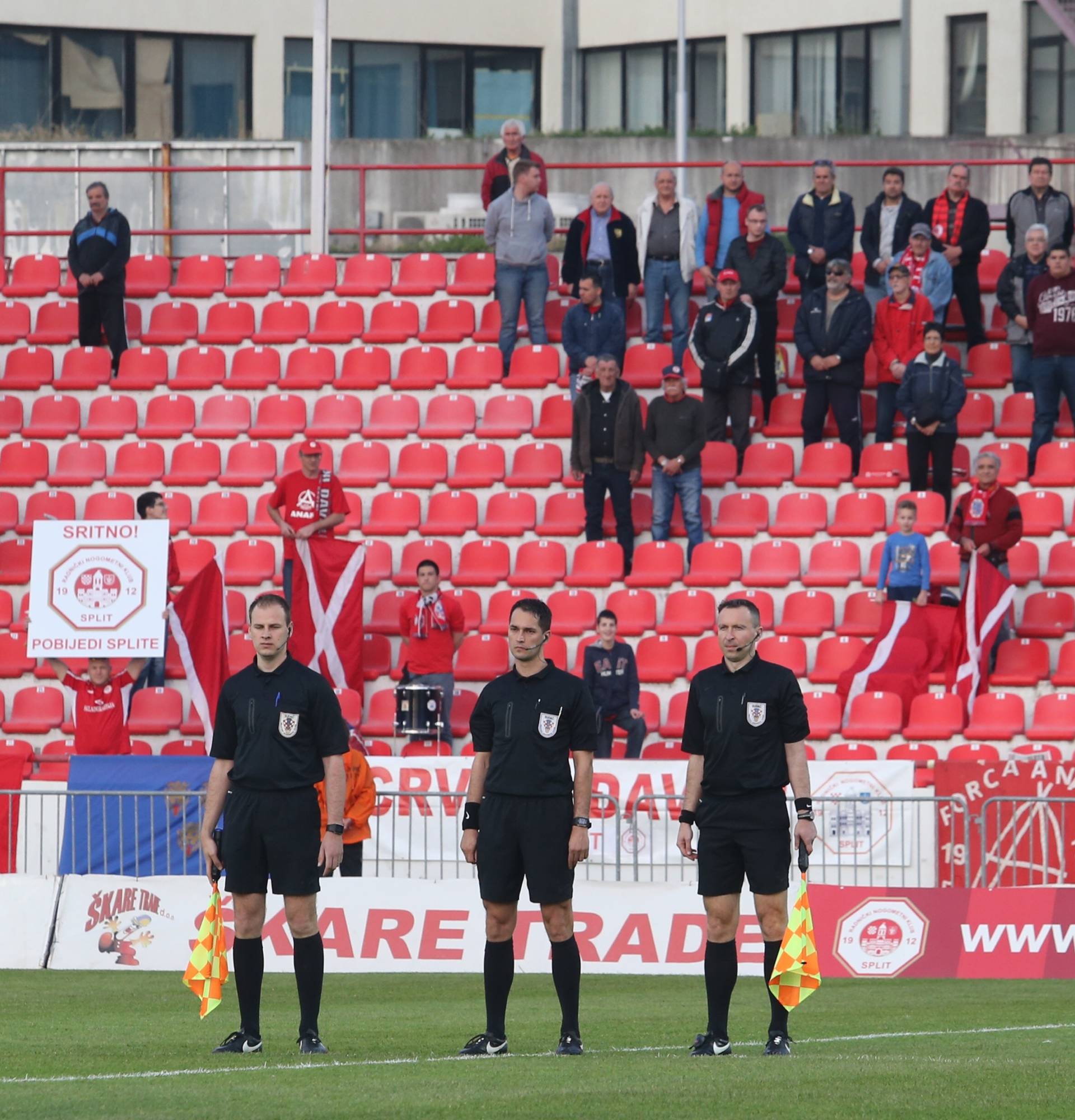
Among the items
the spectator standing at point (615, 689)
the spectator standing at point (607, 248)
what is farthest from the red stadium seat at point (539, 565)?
the spectator standing at point (607, 248)

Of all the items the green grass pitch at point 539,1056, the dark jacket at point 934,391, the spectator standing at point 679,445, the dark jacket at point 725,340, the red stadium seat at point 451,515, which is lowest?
the green grass pitch at point 539,1056


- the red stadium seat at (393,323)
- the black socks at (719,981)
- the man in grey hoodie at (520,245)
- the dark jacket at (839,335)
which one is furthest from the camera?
the red stadium seat at (393,323)

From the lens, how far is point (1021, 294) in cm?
2008

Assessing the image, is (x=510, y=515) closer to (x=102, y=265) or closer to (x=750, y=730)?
(x=102, y=265)

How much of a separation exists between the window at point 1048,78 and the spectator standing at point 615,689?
57.8ft

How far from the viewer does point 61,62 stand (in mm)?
33469

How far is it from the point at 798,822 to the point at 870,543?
35.0 ft

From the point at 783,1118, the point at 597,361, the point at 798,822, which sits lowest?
the point at 783,1118

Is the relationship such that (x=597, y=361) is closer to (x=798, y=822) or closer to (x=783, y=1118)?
(x=798, y=822)

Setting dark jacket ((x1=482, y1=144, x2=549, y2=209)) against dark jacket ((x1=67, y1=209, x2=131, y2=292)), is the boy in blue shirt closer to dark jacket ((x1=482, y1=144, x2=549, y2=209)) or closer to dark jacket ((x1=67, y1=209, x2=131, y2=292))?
dark jacket ((x1=482, y1=144, x2=549, y2=209))

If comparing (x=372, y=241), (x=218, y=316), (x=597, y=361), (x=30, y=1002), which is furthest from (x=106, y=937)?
(x=372, y=241)

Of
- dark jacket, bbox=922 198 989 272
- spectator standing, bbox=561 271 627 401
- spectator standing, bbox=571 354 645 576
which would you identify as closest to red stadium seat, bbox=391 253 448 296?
spectator standing, bbox=561 271 627 401

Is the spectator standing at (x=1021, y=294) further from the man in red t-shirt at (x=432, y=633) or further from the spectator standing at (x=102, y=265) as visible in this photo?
the spectator standing at (x=102, y=265)

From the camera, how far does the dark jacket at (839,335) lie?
1941cm
